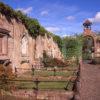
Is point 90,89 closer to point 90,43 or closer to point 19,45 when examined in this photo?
point 19,45

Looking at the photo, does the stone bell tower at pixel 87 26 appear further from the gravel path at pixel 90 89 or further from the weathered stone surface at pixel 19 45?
the gravel path at pixel 90 89

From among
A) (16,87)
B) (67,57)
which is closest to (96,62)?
(67,57)

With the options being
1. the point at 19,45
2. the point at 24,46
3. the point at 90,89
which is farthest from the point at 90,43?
the point at 90,89

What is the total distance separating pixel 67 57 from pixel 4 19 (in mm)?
22609

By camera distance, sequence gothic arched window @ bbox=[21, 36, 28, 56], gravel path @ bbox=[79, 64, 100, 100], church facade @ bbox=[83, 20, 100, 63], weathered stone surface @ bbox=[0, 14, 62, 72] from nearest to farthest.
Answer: gravel path @ bbox=[79, 64, 100, 100], weathered stone surface @ bbox=[0, 14, 62, 72], gothic arched window @ bbox=[21, 36, 28, 56], church facade @ bbox=[83, 20, 100, 63]

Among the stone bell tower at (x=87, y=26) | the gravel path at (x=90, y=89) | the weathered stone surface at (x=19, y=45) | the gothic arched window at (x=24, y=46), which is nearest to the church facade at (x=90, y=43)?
the stone bell tower at (x=87, y=26)

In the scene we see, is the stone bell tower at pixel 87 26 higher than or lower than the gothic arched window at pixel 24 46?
higher

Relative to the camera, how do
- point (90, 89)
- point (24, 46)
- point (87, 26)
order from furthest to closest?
point (87, 26), point (24, 46), point (90, 89)

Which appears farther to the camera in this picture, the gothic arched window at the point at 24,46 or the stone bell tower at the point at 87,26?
the stone bell tower at the point at 87,26

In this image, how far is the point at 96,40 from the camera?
47.9m

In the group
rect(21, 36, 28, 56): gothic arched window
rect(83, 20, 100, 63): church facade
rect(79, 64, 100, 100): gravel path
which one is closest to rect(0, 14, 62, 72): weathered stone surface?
rect(21, 36, 28, 56): gothic arched window

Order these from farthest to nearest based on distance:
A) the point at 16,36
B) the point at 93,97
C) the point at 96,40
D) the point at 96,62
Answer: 1. the point at 96,40
2. the point at 96,62
3. the point at 16,36
4. the point at 93,97

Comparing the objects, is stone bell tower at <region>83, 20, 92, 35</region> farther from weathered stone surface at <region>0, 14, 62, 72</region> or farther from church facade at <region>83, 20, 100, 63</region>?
weathered stone surface at <region>0, 14, 62, 72</region>

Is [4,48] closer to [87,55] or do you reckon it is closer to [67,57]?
[67,57]
